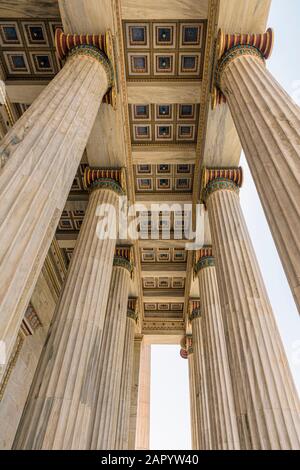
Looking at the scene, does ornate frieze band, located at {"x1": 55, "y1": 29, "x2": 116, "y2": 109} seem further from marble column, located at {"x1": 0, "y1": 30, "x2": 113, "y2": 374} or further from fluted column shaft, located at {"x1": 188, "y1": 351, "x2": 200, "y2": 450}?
fluted column shaft, located at {"x1": 188, "y1": 351, "x2": 200, "y2": 450}

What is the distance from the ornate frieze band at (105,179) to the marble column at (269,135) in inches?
157

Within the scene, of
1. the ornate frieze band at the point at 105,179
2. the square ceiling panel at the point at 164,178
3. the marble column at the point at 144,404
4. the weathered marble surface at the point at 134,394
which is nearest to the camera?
the ornate frieze band at the point at 105,179

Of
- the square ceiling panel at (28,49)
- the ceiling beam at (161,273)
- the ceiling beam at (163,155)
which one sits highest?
the ceiling beam at (161,273)

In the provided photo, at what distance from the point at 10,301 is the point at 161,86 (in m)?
7.88

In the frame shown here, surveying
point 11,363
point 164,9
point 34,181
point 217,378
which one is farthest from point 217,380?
point 164,9

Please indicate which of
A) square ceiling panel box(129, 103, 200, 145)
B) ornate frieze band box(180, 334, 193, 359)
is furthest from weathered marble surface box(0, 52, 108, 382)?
ornate frieze band box(180, 334, 193, 359)

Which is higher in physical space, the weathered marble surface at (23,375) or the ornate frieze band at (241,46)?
the ornate frieze band at (241,46)

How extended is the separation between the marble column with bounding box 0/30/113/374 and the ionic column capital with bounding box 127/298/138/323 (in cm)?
953

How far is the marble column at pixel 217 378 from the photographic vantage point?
7.50m

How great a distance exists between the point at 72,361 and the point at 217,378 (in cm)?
424

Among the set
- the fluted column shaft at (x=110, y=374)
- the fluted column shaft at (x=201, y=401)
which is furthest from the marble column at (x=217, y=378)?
the fluted column shaft at (x=110, y=374)

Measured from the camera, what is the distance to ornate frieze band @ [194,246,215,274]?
11.2 meters

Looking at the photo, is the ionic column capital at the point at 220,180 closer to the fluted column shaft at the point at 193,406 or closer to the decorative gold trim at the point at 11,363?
the decorative gold trim at the point at 11,363

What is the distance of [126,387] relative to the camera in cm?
1137
